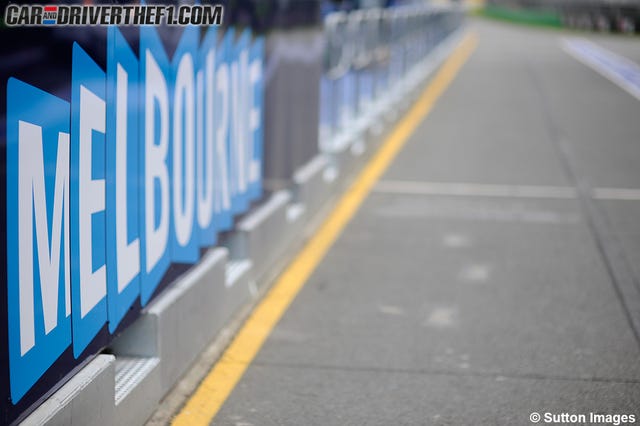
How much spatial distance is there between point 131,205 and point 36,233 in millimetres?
974

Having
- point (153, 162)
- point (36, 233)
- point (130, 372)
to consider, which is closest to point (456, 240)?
point (153, 162)

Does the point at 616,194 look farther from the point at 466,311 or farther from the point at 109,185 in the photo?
the point at 109,185

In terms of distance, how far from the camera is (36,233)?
3457 mm

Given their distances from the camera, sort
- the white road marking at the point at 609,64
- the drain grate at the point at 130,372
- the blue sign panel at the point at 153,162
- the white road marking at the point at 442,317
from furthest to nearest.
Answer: the white road marking at the point at 609,64
the white road marking at the point at 442,317
the blue sign panel at the point at 153,162
the drain grate at the point at 130,372

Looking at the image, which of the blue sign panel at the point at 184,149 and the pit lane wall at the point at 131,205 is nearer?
the pit lane wall at the point at 131,205

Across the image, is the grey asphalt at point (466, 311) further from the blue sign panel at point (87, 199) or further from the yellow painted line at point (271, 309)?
the blue sign panel at point (87, 199)

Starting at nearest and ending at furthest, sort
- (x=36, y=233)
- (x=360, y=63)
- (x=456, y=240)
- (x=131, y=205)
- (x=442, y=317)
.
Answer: (x=36, y=233), (x=131, y=205), (x=442, y=317), (x=456, y=240), (x=360, y=63)

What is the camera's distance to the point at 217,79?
→ 575 centimetres

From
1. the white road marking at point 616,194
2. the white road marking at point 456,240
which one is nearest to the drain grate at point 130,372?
the white road marking at point 456,240

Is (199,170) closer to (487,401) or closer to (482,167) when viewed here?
(487,401)

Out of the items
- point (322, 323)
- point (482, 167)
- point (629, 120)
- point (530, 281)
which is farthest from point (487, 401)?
point (629, 120)

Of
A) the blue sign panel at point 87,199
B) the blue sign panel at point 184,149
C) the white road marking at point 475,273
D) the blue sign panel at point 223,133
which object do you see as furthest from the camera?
the white road marking at point 475,273

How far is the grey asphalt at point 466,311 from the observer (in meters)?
4.83

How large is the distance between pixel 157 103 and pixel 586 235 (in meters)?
4.71
